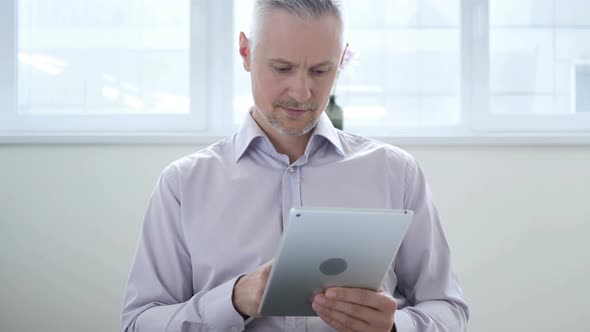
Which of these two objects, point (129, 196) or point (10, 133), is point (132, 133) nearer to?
point (129, 196)

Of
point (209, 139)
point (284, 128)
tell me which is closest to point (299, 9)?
point (284, 128)

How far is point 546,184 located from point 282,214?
4.60 ft

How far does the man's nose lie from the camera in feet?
4.43

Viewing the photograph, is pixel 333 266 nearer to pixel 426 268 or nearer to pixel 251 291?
pixel 251 291

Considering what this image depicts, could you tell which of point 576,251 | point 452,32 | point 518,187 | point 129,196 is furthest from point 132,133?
point 576,251

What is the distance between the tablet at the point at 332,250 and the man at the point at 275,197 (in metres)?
0.22

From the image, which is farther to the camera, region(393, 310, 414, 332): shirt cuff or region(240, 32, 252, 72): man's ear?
region(240, 32, 252, 72): man's ear

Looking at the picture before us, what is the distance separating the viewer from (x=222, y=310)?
1243 millimetres

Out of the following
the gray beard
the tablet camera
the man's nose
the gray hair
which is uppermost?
the gray hair

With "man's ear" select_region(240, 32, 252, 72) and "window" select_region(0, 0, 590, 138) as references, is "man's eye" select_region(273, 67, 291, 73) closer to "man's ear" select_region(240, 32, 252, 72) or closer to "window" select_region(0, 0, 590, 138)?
"man's ear" select_region(240, 32, 252, 72)

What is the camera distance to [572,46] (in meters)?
2.58

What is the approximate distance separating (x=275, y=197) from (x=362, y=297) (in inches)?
15.4

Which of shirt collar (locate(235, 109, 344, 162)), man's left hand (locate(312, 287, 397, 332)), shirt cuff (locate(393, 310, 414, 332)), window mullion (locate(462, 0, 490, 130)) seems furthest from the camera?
window mullion (locate(462, 0, 490, 130))

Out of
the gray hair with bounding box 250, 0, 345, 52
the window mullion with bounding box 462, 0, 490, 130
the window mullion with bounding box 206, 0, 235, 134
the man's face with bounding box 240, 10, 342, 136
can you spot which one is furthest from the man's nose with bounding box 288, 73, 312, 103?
the window mullion with bounding box 462, 0, 490, 130
